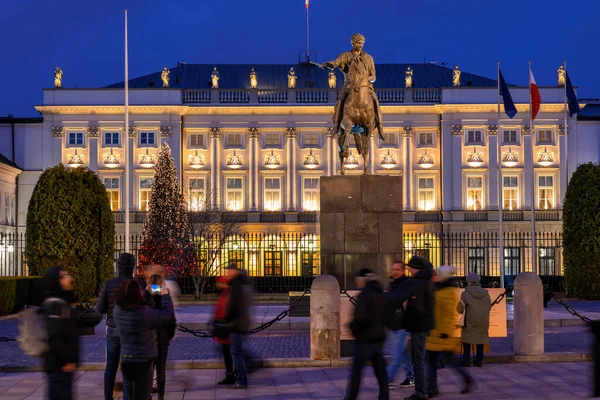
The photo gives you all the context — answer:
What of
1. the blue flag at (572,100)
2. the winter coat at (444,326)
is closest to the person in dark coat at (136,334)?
the winter coat at (444,326)

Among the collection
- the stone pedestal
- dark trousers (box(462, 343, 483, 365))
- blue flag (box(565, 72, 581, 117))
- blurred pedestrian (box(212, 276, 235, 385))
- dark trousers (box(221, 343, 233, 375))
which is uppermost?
blue flag (box(565, 72, 581, 117))

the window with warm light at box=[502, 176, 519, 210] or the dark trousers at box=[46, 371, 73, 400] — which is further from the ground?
the window with warm light at box=[502, 176, 519, 210]

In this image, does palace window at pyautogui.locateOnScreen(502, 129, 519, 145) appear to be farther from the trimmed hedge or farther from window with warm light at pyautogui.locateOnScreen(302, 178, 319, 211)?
the trimmed hedge

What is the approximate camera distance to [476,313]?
16.6m

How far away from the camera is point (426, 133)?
236ft

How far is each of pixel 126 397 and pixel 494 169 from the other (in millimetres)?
61950

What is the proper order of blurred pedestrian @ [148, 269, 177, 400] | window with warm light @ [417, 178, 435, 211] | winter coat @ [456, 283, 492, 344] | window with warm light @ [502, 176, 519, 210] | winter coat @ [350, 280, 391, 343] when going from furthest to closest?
window with warm light @ [417, 178, 435, 211] < window with warm light @ [502, 176, 519, 210] < winter coat @ [456, 283, 492, 344] < blurred pedestrian @ [148, 269, 177, 400] < winter coat @ [350, 280, 391, 343]

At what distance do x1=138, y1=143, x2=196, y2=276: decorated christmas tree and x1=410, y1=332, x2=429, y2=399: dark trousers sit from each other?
111 ft

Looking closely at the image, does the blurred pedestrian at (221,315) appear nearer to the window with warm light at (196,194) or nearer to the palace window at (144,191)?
the window with warm light at (196,194)

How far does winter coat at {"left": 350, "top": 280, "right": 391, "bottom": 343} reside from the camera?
11.6m

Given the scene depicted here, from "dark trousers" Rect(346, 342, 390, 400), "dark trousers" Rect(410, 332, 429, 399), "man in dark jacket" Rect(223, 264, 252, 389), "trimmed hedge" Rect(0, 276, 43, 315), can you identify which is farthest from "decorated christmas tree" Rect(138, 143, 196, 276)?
"dark trousers" Rect(346, 342, 390, 400)

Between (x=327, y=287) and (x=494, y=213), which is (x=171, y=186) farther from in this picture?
(x=327, y=287)

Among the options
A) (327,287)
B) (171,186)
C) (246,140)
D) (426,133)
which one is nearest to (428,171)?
(426,133)

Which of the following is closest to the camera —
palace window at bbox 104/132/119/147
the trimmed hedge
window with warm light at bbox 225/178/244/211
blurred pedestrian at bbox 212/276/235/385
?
blurred pedestrian at bbox 212/276/235/385
